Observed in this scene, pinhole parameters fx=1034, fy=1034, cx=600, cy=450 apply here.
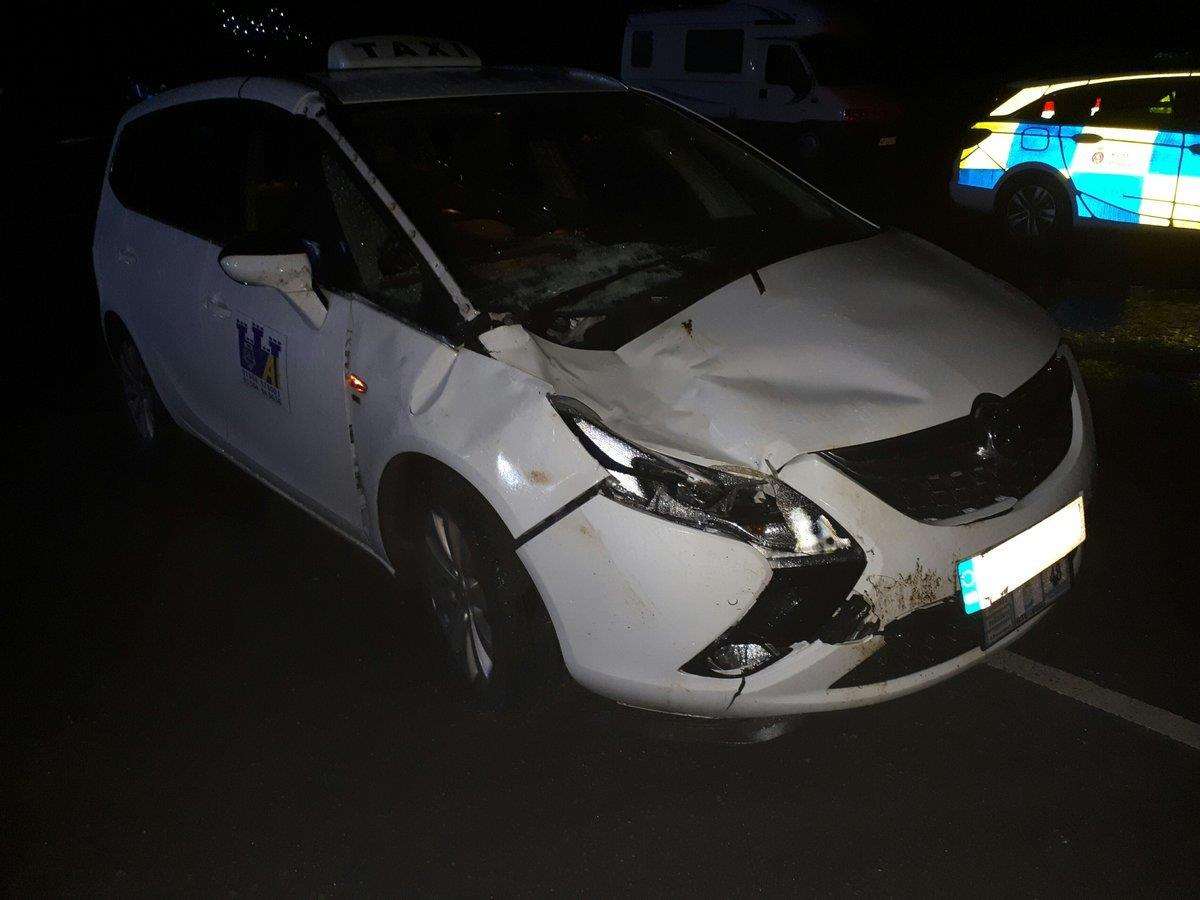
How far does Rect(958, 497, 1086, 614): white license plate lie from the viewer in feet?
7.64

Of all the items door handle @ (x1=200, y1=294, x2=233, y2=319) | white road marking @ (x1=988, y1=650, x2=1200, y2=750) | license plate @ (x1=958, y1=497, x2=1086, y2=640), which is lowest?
white road marking @ (x1=988, y1=650, x2=1200, y2=750)

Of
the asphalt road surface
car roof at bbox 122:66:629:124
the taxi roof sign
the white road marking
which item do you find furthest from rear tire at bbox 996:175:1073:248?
the white road marking

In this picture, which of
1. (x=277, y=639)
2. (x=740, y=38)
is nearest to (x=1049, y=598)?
(x=277, y=639)

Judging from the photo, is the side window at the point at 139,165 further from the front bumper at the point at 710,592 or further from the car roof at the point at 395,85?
the front bumper at the point at 710,592

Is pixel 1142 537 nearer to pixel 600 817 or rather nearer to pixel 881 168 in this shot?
pixel 600 817

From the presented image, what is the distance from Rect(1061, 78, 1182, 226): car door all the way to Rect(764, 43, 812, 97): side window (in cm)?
615

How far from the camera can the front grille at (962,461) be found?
7.50ft

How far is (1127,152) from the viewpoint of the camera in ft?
24.4

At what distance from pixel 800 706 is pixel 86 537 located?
3.08 m

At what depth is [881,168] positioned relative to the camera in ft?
43.7

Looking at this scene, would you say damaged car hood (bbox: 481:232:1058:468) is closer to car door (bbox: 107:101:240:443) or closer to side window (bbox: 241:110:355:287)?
side window (bbox: 241:110:355:287)

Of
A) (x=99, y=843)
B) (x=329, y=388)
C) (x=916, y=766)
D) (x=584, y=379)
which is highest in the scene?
(x=584, y=379)

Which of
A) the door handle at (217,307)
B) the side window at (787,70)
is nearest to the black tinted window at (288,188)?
the door handle at (217,307)

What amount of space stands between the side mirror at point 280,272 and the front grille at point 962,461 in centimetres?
154
